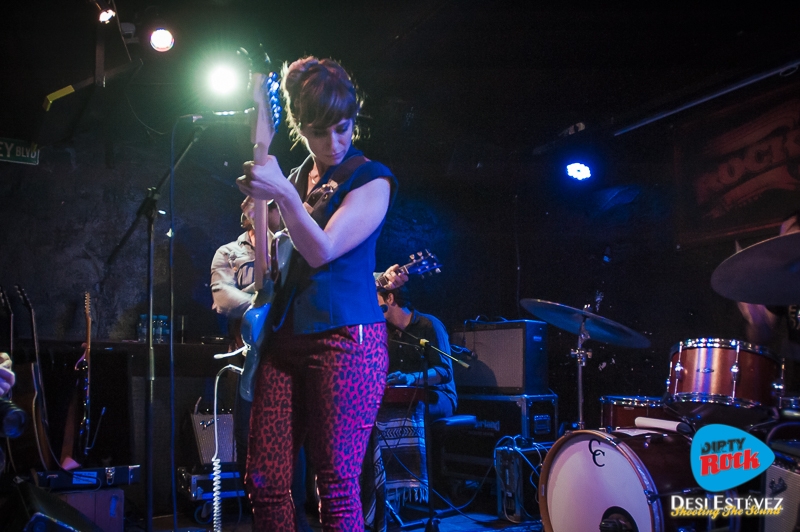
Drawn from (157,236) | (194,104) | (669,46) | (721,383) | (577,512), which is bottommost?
(577,512)

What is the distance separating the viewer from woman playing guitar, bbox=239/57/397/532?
5.25 ft

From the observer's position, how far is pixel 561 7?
14.9ft

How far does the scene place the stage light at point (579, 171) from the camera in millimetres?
6145

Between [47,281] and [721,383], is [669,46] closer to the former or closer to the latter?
[721,383]

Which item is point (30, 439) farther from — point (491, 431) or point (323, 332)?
point (491, 431)

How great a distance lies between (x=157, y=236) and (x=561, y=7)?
12.9 ft

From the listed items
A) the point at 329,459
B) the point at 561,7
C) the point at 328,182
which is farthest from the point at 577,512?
the point at 561,7

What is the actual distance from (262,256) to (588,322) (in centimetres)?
294

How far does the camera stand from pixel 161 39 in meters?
4.60

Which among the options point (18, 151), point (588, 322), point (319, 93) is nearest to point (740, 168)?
point (588, 322)

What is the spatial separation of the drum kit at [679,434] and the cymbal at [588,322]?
1.47 feet

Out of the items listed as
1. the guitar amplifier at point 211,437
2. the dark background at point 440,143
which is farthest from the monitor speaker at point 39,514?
the dark background at point 440,143

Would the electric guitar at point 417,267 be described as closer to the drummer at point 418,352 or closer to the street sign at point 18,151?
the drummer at point 418,352

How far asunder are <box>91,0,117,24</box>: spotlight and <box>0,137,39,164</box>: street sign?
54.0 inches
